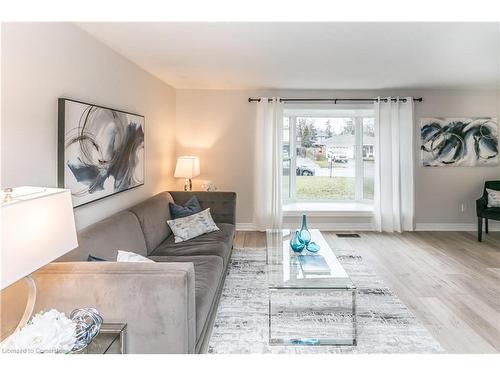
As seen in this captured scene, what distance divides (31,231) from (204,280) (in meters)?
1.36

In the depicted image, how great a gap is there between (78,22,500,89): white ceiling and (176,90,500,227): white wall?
2.05 feet

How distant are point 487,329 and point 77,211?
10.4 feet

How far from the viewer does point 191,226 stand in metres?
3.57

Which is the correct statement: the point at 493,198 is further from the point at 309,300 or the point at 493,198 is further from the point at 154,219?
the point at 154,219

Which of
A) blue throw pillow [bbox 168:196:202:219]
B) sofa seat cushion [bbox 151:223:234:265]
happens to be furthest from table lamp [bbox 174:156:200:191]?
sofa seat cushion [bbox 151:223:234:265]

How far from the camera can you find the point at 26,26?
191cm

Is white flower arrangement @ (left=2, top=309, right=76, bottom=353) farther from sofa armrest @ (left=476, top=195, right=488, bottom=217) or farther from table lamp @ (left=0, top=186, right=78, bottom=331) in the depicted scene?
sofa armrest @ (left=476, top=195, right=488, bottom=217)

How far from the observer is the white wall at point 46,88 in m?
1.82

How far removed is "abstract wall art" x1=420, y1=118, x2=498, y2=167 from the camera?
17.6 ft

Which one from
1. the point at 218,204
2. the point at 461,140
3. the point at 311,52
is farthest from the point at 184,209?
the point at 461,140

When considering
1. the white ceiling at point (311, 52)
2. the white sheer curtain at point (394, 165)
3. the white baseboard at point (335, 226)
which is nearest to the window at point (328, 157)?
the white sheer curtain at point (394, 165)

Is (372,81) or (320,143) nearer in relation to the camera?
(372,81)
